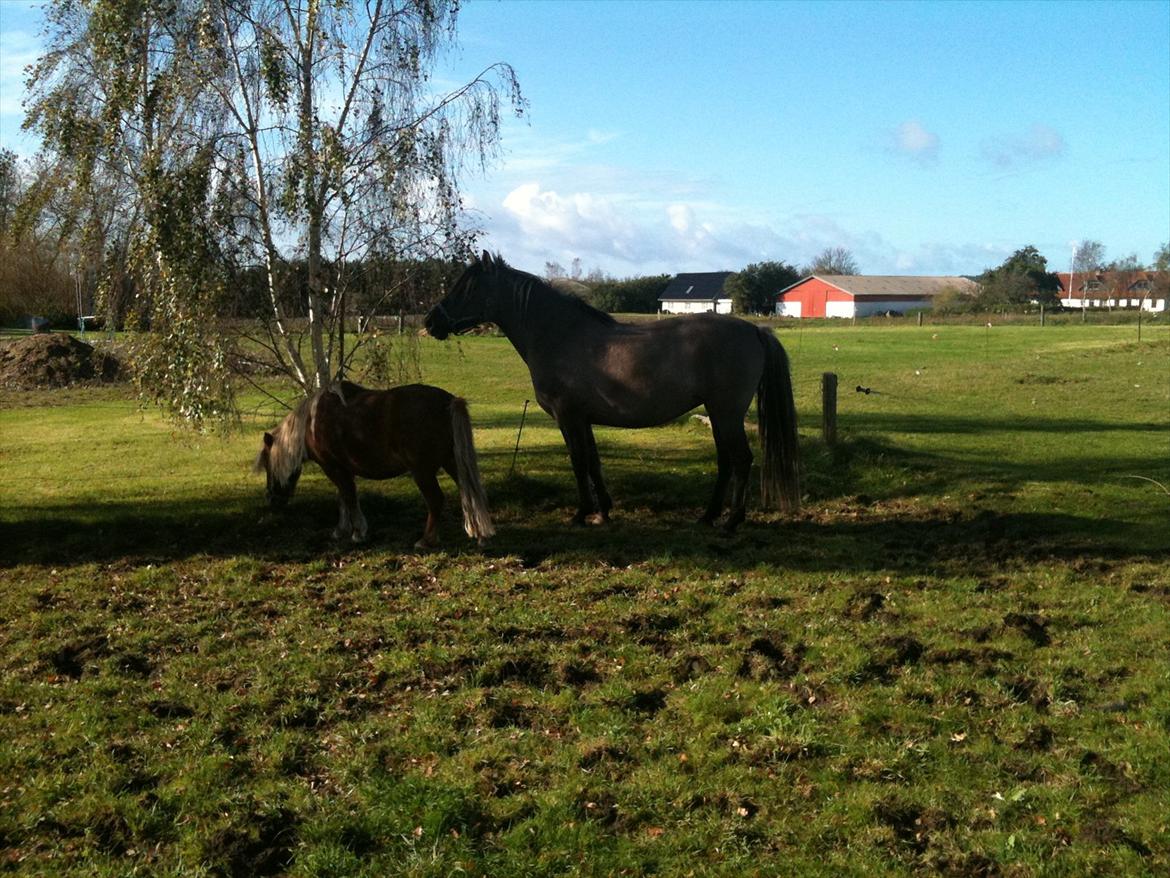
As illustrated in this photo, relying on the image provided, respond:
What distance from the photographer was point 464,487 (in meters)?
9.56

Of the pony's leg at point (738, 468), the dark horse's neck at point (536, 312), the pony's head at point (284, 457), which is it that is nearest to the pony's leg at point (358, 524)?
the pony's head at point (284, 457)

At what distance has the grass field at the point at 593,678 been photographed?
454 cm

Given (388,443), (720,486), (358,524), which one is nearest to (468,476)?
(388,443)

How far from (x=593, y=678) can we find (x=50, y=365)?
75.4 ft

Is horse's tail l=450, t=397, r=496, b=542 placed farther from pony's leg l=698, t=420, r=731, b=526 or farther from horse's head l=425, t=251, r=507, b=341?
pony's leg l=698, t=420, r=731, b=526

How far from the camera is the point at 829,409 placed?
13852mm

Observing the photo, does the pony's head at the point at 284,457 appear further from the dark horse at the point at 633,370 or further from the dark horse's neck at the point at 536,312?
the dark horse's neck at the point at 536,312

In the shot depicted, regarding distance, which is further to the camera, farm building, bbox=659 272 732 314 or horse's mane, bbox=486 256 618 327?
farm building, bbox=659 272 732 314

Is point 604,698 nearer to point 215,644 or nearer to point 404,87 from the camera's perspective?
point 215,644

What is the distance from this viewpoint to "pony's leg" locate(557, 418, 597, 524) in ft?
34.7

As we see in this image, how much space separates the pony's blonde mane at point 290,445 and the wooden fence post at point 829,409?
6784mm

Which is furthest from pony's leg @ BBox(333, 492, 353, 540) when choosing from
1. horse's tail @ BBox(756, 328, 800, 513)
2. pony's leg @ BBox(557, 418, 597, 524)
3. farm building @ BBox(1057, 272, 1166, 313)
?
farm building @ BBox(1057, 272, 1166, 313)

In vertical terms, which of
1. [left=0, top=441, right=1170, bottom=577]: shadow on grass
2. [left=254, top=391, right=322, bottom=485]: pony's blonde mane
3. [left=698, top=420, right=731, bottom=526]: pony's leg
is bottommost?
[left=0, top=441, right=1170, bottom=577]: shadow on grass

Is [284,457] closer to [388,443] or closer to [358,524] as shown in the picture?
[358,524]
